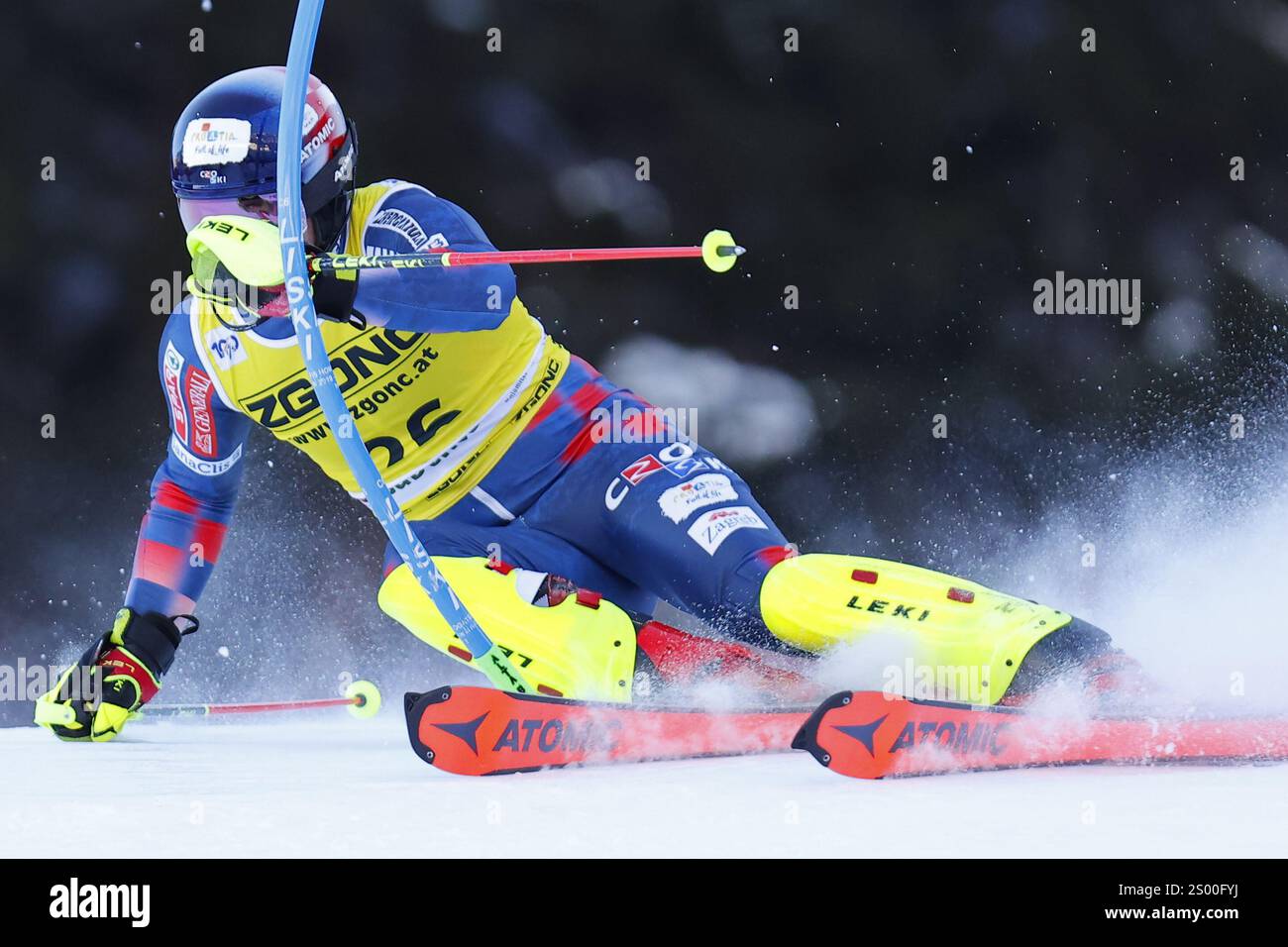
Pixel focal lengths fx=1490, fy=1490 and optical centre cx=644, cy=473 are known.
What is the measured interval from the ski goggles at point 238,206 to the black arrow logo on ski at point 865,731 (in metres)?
1.51

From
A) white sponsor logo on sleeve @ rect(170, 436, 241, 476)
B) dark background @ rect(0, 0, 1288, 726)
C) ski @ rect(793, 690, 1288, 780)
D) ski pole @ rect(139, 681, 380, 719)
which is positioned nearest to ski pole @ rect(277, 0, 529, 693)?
ski @ rect(793, 690, 1288, 780)

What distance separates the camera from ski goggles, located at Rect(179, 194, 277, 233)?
2943 millimetres

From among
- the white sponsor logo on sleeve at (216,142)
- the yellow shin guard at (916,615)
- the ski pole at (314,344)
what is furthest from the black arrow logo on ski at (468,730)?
the white sponsor logo on sleeve at (216,142)

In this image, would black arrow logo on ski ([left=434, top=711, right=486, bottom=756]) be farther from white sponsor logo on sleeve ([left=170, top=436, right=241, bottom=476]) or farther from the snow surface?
white sponsor logo on sleeve ([left=170, top=436, right=241, bottom=476])

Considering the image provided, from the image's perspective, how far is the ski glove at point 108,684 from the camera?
3438mm

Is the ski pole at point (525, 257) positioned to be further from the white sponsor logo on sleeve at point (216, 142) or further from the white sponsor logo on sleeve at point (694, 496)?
the white sponsor logo on sleeve at point (694, 496)

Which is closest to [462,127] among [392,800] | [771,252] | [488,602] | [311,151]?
[771,252]

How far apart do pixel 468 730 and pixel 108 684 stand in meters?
1.30

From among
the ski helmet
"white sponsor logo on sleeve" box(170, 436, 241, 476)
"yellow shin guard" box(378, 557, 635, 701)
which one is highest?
the ski helmet

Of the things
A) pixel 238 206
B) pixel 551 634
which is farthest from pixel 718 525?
pixel 238 206

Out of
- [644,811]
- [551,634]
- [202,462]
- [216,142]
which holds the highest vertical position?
Result: [216,142]

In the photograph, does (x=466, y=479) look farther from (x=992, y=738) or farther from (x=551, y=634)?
(x=992, y=738)

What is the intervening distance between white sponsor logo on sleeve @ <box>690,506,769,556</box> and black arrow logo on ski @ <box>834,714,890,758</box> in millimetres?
714

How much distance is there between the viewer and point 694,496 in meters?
3.13
